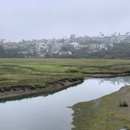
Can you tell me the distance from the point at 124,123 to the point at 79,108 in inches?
A: 314

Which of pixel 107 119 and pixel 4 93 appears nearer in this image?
pixel 107 119

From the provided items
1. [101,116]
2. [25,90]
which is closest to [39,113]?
[101,116]

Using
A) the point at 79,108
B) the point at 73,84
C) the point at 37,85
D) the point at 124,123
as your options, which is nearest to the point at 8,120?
the point at 79,108

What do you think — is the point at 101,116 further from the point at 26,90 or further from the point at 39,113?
the point at 26,90

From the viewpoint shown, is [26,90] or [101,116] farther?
[26,90]

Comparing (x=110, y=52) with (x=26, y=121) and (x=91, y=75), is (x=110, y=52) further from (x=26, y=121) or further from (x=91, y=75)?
(x=26, y=121)

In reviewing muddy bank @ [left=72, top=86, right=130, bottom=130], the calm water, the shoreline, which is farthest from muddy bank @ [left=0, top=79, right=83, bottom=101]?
muddy bank @ [left=72, top=86, right=130, bottom=130]

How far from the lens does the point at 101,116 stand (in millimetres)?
22391

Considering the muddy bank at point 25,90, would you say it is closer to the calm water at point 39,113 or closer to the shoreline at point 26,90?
the shoreline at point 26,90

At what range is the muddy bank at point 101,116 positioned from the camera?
19.4 m

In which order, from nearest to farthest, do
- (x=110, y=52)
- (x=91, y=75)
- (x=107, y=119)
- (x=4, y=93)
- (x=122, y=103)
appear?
(x=107, y=119)
(x=122, y=103)
(x=4, y=93)
(x=91, y=75)
(x=110, y=52)

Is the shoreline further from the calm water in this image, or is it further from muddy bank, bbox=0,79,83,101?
the calm water

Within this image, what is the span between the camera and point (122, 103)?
84.0 feet

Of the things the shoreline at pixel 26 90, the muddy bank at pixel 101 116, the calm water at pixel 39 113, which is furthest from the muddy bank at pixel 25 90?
the muddy bank at pixel 101 116
